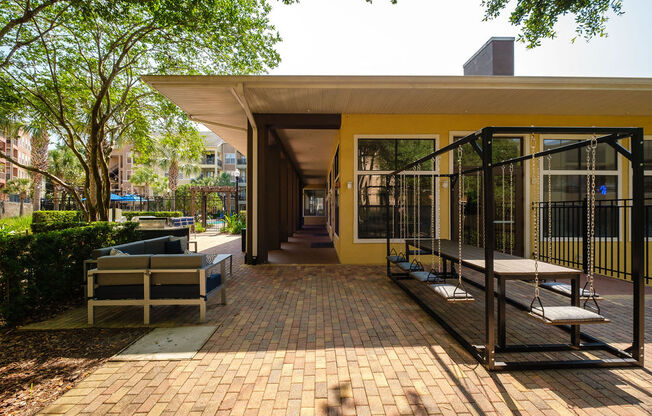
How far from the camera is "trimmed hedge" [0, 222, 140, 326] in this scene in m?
3.57

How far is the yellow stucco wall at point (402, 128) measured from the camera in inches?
286

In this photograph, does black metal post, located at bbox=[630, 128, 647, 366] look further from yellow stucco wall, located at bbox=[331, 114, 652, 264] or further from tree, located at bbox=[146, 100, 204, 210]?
tree, located at bbox=[146, 100, 204, 210]

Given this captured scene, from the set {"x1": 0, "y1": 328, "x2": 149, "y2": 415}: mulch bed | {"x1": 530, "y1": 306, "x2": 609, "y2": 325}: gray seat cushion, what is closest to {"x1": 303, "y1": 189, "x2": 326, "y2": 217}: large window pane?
{"x1": 0, "y1": 328, "x2": 149, "y2": 415}: mulch bed

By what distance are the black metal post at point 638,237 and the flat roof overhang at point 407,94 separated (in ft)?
11.8

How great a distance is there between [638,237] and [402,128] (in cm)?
523

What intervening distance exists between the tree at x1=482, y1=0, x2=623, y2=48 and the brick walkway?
590cm

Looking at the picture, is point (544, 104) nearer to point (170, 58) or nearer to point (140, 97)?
point (170, 58)

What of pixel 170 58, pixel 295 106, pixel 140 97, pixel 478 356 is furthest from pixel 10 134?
pixel 478 356

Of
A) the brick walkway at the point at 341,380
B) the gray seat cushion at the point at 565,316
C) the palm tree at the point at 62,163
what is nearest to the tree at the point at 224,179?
the palm tree at the point at 62,163

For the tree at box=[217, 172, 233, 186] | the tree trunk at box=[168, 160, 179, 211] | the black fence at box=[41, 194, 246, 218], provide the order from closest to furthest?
the black fence at box=[41, 194, 246, 218]
the tree trunk at box=[168, 160, 179, 211]
the tree at box=[217, 172, 233, 186]

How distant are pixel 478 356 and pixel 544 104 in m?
6.28

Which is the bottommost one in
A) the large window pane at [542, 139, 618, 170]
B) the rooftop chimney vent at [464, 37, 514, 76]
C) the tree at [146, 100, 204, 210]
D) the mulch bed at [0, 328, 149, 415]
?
the mulch bed at [0, 328, 149, 415]

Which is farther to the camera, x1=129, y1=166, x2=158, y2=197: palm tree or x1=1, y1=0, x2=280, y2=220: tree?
x1=129, y1=166, x2=158, y2=197: palm tree

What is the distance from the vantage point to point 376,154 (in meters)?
7.36
